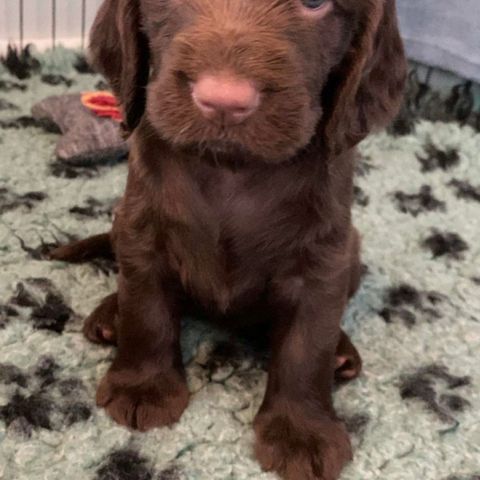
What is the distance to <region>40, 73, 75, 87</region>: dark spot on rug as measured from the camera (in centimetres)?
285

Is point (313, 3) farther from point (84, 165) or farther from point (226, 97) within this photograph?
point (84, 165)

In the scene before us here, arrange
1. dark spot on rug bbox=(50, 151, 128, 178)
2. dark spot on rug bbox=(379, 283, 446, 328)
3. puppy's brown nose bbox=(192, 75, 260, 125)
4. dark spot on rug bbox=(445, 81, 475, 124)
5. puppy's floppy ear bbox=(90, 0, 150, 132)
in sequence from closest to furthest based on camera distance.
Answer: puppy's brown nose bbox=(192, 75, 260, 125)
puppy's floppy ear bbox=(90, 0, 150, 132)
dark spot on rug bbox=(379, 283, 446, 328)
dark spot on rug bbox=(50, 151, 128, 178)
dark spot on rug bbox=(445, 81, 475, 124)

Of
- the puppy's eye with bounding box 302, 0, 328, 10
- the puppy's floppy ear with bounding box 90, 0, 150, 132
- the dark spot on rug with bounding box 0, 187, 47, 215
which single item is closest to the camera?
the puppy's eye with bounding box 302, 0, 328, 10

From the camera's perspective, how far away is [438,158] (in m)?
2.62

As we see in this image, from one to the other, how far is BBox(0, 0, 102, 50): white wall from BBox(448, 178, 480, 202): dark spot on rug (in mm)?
1267

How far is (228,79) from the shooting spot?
3.69ft

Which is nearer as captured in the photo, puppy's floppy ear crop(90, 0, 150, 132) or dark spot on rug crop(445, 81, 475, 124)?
puppy's floppy ear crop(90, 0, 150, 132)

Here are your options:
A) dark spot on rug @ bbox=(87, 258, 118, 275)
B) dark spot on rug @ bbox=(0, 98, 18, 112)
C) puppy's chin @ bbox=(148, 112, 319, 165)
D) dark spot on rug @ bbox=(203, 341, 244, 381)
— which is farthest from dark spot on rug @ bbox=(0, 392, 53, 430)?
dark spot on rug @ bbox=(0, 98, 18, 112)

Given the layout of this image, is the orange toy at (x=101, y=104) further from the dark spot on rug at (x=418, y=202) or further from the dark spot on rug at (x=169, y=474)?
the dark spot on rug at (x=169, y=474)

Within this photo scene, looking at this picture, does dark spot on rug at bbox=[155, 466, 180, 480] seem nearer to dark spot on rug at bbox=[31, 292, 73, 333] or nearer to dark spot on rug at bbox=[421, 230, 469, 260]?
dark spot on rug at bbox=[31, 292, 73, 333]

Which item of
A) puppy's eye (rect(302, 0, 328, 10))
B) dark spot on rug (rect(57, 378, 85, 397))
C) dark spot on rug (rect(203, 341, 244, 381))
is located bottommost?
dark spot on rug (rect(57, 378, 85, 397))

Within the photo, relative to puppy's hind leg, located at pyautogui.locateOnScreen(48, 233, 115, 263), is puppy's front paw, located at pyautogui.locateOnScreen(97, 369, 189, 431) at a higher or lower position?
higher

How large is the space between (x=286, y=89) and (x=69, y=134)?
1.28m

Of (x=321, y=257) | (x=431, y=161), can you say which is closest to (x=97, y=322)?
(x=321, y=257)
